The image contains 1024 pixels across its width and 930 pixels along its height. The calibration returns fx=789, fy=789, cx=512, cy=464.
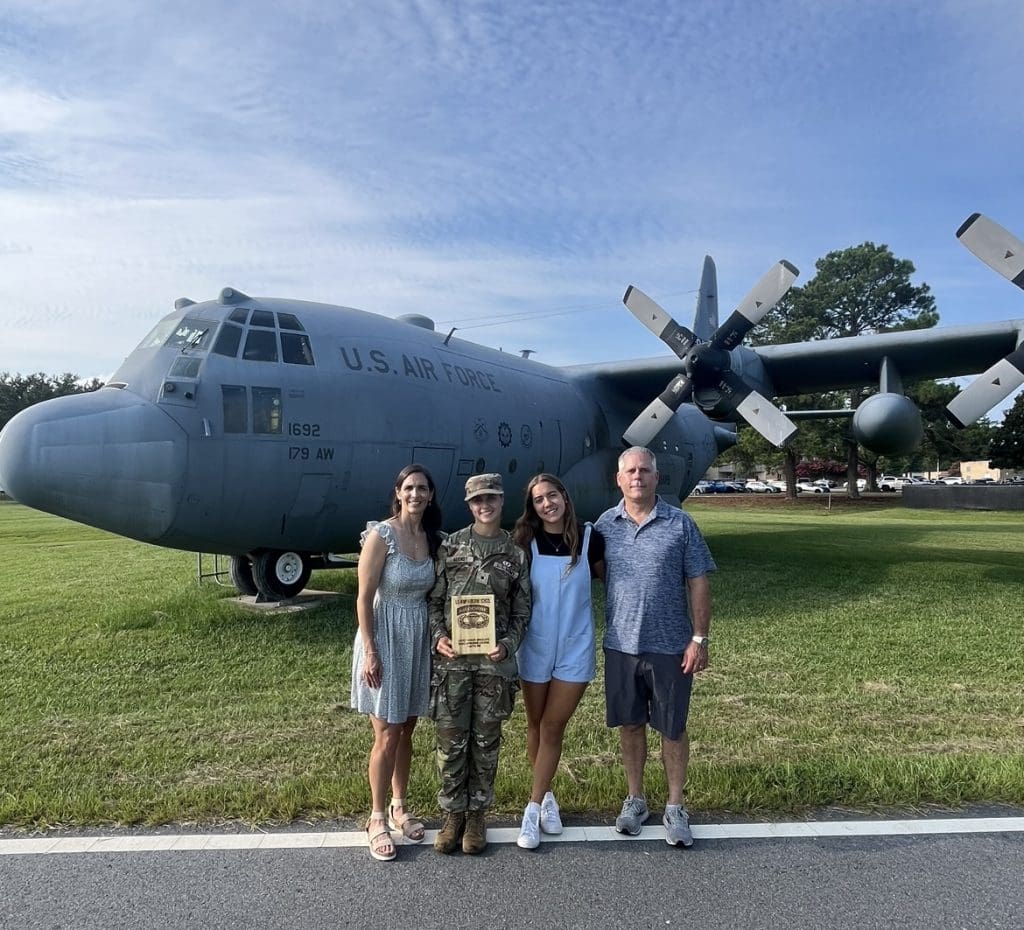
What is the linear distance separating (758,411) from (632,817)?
9824mm

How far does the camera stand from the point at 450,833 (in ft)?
12.4

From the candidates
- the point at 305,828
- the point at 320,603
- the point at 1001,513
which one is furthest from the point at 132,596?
the point at 1001,513

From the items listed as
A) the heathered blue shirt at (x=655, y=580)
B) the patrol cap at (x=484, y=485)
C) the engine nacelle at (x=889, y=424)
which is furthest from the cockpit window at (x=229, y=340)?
the engine nacelle at (x=889, y=424)

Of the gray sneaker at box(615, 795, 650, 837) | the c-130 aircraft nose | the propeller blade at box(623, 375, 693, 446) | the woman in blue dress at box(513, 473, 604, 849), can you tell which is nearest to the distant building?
the propeller blade at box(623, 375, 693, 446)

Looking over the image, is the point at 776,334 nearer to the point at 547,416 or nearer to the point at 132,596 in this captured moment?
the point at 547,416

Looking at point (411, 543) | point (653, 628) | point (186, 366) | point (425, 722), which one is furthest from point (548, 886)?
point (186, 366)

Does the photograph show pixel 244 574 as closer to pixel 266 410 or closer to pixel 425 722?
pixel 266 410

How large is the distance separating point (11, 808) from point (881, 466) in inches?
2955

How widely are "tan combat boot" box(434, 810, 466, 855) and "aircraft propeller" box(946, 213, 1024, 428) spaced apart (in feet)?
34.0

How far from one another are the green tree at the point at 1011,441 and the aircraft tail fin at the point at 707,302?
3617 centimetres

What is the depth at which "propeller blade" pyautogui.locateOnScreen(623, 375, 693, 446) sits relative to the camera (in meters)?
13.3

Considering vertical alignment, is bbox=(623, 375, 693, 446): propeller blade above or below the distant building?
above

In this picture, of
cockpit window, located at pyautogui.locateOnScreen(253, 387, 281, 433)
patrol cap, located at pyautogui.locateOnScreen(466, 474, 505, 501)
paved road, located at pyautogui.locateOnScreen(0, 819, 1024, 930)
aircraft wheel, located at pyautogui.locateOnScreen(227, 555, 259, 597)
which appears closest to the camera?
paved road, located at pyautogui.locateOnScreen(0, 819, 1024, 930)

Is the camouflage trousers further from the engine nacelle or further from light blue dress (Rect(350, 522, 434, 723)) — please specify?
the engine nacelle
